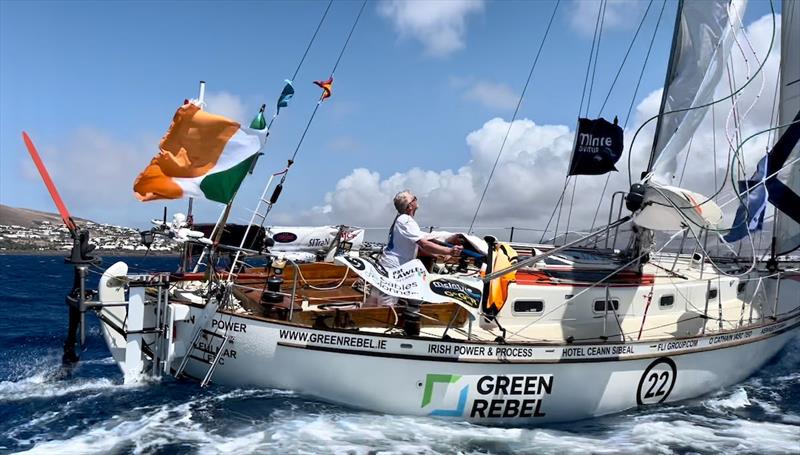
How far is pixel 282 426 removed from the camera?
7.36m

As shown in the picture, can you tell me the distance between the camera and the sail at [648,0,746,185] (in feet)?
36.9

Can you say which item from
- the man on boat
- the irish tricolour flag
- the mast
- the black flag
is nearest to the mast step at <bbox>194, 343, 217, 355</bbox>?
the irish tricolour flag

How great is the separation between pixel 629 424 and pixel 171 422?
6.93 metres

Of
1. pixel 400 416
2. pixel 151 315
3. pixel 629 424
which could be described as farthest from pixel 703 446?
pixel 151 315

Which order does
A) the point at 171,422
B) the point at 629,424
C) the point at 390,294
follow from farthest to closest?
1. the point at 629,424
2. the point at 390,294
3. the point at 171,422

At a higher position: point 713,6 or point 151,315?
point 713,6

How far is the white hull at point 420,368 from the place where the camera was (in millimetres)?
7832

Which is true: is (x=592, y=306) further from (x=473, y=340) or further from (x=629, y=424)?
(x=473, y=340)

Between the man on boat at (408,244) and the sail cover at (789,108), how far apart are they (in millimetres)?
8814

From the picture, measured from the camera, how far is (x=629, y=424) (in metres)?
8.91

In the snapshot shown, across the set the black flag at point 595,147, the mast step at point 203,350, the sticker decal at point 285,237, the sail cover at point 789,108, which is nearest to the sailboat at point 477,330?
the mast step at point 203,350

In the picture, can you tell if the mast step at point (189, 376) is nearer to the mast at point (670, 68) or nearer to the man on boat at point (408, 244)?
the man on boat at point (408, 244)

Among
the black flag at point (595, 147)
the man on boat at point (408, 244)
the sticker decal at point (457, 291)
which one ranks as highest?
the black flag at point (595, 147)

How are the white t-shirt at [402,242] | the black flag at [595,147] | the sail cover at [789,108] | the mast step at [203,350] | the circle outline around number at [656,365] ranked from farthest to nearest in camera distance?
the black flag at [595,147] → the sail cover at [789,108] → the circle outline around number at [656,365] → the white t-shirt at [402,242] → the mast step at [203,350]
